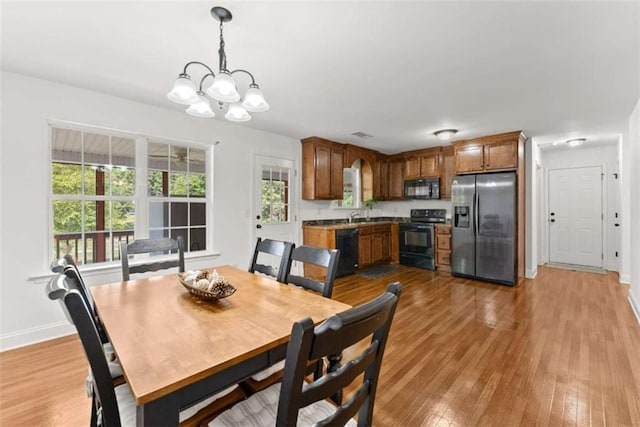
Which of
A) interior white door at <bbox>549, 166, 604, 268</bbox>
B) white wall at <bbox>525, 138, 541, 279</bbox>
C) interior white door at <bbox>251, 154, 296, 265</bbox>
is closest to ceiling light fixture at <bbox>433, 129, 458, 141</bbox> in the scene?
white wall at <bbox>525, 138, 541, 279</bbox>

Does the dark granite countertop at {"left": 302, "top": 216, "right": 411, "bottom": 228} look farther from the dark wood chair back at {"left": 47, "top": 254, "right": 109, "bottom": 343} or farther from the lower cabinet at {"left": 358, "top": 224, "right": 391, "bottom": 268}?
the dark wood chair back at {"left": 47, "top": 254, "right": 109, "bottom": 343}

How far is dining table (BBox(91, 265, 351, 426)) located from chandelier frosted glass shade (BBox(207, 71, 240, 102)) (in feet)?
3.82

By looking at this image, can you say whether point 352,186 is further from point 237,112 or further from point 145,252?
point 145,252

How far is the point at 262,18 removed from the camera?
177 centimetres

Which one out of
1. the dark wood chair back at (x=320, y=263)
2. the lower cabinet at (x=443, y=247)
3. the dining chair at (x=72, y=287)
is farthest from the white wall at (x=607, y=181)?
the dining chair at (x=72, y=287)

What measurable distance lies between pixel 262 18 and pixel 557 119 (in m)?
4.00

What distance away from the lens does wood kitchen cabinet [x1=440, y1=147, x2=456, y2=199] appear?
18.0ft

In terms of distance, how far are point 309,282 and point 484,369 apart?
1.57m

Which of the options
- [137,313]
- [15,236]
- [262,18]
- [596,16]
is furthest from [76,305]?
[596,16]

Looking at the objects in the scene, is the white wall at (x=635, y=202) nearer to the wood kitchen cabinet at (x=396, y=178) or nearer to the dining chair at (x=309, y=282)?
the wood kitchen cabinet at (x=396, y=178)

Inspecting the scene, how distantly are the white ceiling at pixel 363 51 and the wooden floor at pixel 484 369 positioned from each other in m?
2.40

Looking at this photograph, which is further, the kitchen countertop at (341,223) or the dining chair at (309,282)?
the kitchen countertop at (341,223)

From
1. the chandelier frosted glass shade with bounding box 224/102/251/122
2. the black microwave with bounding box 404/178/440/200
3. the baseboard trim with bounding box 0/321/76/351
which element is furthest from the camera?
the black microwave with bounding box 404/178/440/200

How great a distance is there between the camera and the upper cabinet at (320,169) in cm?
482
